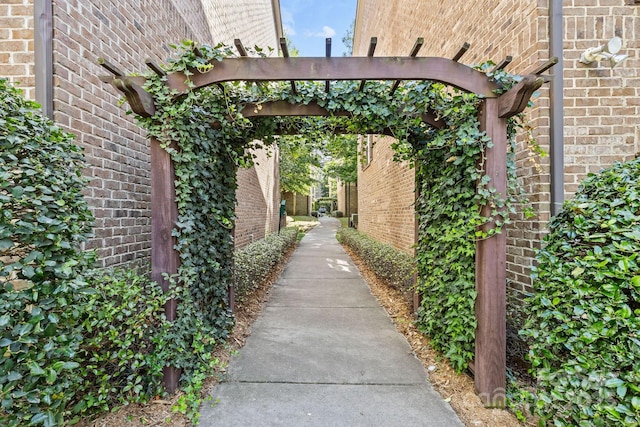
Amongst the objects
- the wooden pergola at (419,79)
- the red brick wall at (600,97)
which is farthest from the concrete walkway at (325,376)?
→ the red brick wall at (600,97)

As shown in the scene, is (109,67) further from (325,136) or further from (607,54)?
(607,54)

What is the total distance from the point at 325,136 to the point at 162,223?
6.37ft

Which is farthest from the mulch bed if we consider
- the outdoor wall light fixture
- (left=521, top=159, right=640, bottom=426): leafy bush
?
the outdoor wall light fixture

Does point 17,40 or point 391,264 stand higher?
point 17,40

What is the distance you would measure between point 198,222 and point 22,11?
6.16 feet

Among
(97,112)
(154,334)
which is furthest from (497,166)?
(97,112)

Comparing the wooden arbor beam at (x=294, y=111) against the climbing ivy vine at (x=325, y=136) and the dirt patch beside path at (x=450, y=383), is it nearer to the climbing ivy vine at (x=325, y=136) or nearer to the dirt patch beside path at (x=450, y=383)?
the climbing ivy vine at (x=325, y=136)

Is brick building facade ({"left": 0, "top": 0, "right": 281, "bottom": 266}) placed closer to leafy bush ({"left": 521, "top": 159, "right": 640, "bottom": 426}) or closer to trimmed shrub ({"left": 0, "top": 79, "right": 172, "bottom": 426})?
trimmed shrub ({"left": 0, "top": 79, "right": 172, "bottom": 426})

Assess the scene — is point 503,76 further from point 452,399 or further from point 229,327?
point 229,327

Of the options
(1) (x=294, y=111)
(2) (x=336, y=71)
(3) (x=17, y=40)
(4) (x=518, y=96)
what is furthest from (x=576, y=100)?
(3) (x=17, y=40)

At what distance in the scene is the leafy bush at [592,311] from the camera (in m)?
1.57

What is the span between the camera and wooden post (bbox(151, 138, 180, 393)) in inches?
94.7

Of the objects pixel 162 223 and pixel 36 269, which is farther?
pixel 162 223

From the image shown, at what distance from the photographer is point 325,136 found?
11.2 ft
